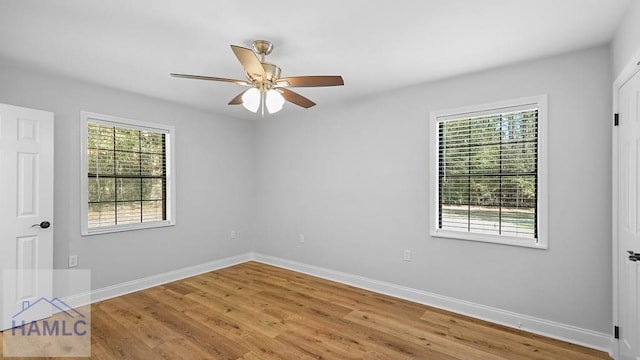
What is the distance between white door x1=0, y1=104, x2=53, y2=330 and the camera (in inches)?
109

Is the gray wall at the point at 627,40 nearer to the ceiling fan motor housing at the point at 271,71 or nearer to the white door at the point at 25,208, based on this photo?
the ceiling fan motor housing at the point at 271,71

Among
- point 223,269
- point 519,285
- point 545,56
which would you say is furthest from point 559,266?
point 223,269

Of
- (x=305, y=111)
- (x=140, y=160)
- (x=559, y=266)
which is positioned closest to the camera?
(x=559, y=266)

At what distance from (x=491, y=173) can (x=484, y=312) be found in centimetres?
139

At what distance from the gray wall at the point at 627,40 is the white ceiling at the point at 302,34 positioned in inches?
2.8

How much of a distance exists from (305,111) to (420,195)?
2133 mm

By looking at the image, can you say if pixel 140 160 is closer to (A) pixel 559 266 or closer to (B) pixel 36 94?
(B) pixel 36 94

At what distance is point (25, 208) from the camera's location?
2898mm

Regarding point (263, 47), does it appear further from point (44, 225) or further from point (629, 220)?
point (629, 220)

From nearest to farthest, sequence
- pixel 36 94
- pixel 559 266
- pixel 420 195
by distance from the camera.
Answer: pixel 559 266 < pixel 36 94 < pixel 420 195

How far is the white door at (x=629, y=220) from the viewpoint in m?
2.01

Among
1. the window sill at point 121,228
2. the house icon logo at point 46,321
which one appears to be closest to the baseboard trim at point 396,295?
the house icon logo at point 46,321

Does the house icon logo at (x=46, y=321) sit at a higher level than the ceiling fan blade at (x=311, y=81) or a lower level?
lower

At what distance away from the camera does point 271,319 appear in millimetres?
3078
